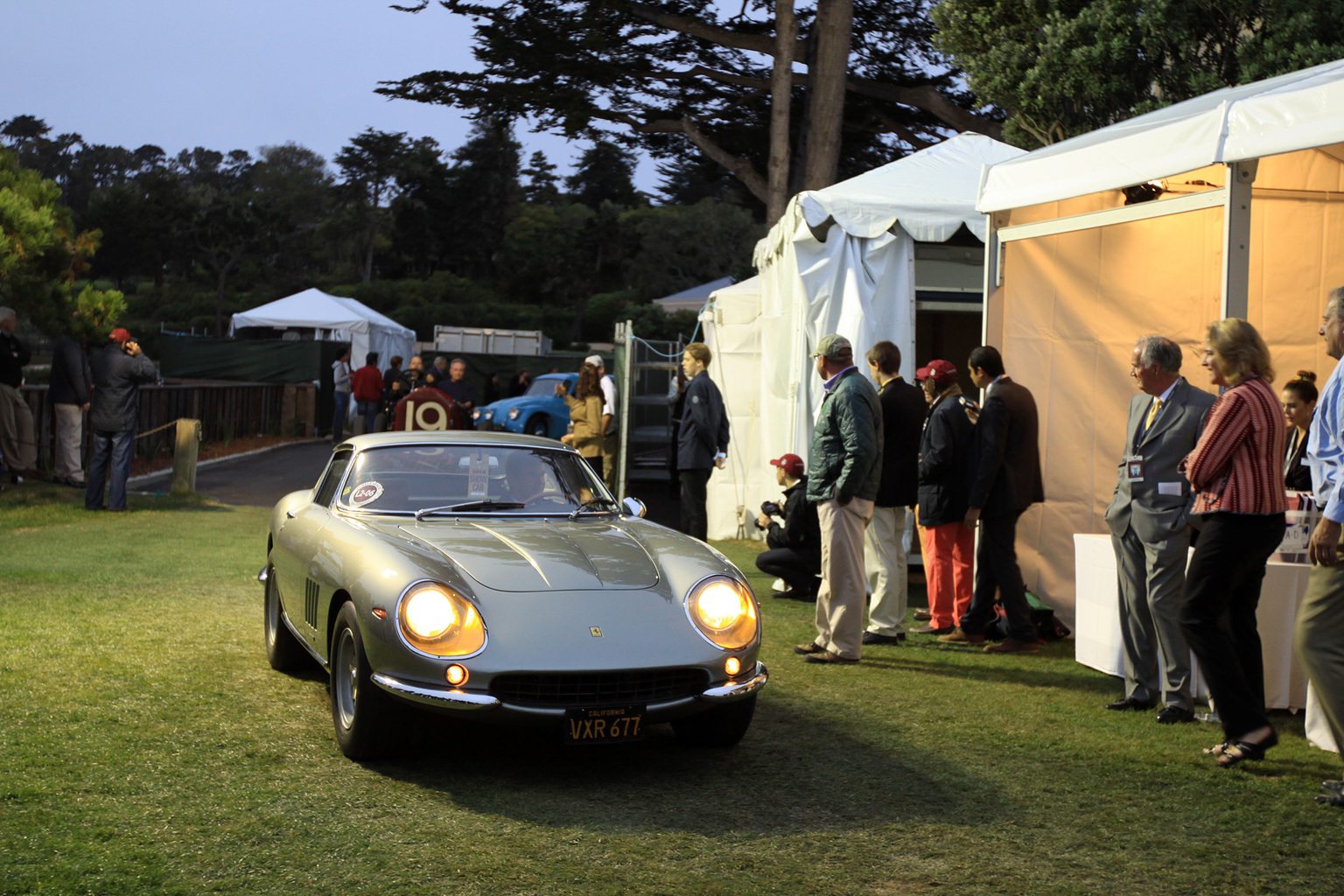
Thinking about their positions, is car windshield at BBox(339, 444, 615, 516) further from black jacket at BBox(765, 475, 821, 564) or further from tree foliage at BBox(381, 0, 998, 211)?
tree foliage at BBox(381, 0, 998, 211)

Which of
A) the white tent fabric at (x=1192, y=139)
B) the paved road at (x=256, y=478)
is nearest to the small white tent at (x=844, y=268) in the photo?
the white tent fabric at (x=1192, y=139)

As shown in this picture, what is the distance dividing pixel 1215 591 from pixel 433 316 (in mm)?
61316

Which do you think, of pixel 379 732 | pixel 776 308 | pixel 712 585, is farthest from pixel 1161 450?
pixel 776 308

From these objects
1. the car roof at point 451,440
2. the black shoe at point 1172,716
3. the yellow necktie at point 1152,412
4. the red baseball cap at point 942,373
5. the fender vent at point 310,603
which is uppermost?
the red baseball cap at point 942,373

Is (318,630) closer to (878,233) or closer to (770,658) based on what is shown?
(770,658)

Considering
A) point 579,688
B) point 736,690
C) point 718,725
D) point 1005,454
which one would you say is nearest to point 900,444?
point 1005,454

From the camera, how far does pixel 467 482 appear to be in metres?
6.02

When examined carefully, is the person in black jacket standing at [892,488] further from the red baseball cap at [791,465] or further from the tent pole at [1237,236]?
the tent pole at [1237,236]

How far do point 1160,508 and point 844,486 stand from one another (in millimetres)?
1781

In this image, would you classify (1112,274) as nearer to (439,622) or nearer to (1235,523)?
(1235,523)

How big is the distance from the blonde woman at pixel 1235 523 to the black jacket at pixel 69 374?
1388 centimetres

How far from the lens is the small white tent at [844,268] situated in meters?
10.5

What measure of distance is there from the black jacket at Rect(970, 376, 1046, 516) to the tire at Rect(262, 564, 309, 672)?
4094mm

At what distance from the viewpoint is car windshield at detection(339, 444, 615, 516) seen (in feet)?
19.3
